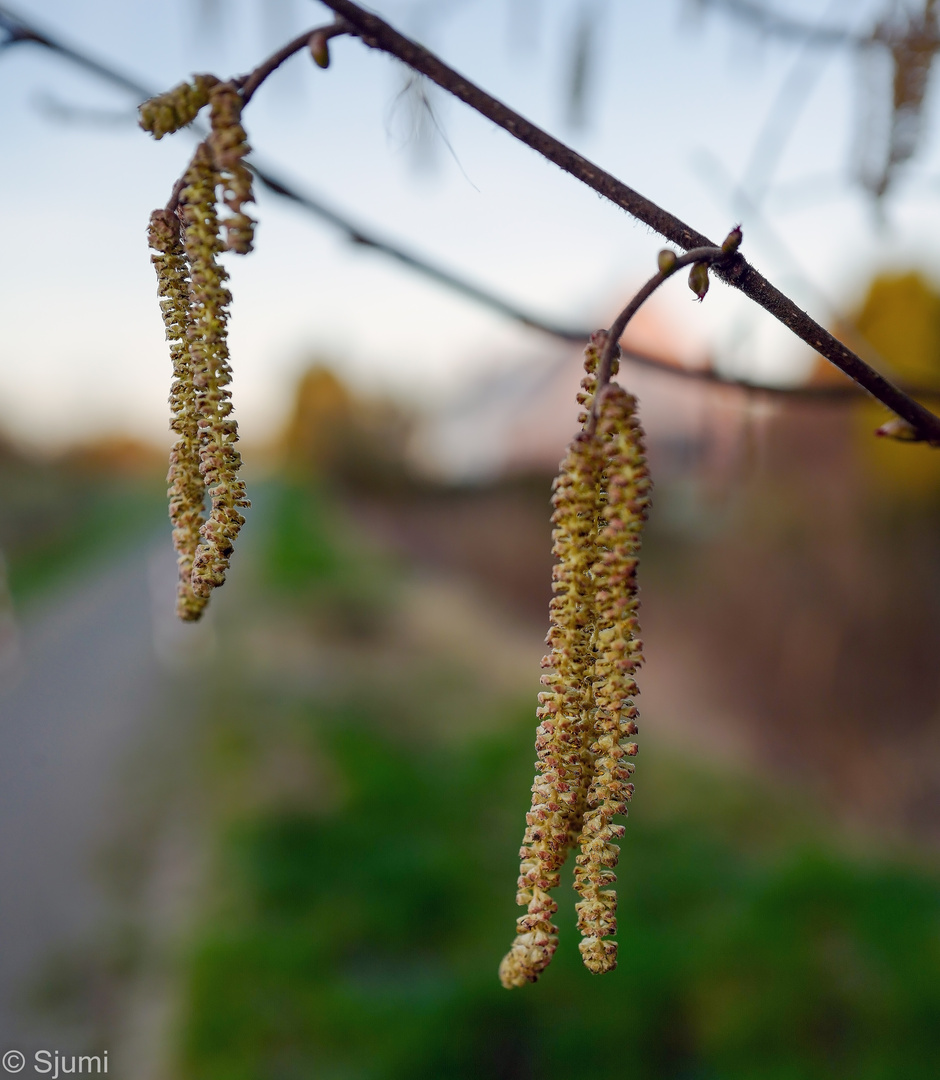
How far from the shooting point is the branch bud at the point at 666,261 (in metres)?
0.65

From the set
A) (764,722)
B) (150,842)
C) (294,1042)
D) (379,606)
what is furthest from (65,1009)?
(379,606)

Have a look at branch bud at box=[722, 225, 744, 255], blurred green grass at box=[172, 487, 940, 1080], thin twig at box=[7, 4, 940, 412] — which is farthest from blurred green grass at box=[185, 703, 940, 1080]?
branch bud at box=[722, 225, 744, 255]

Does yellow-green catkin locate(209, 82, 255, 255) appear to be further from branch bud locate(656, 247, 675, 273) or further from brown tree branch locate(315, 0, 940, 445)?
branch bud locate(656, 247, 675, 273)

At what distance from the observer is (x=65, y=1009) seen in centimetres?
497

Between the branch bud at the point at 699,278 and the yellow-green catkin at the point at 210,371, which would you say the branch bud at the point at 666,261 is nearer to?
the branch bud at the point at 699,278

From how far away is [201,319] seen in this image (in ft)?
2.38

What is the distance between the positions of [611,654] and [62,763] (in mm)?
8374

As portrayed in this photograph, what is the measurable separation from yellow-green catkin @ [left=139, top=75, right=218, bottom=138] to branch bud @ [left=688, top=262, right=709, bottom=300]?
0.40 meters

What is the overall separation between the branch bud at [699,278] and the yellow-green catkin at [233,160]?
1.13 feet

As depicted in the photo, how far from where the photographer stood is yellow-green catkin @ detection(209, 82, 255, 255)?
2.05 feet

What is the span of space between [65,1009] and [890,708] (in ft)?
27.3

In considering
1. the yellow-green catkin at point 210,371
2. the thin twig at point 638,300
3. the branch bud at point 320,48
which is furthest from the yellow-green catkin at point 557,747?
the branch bud at point 320,48
